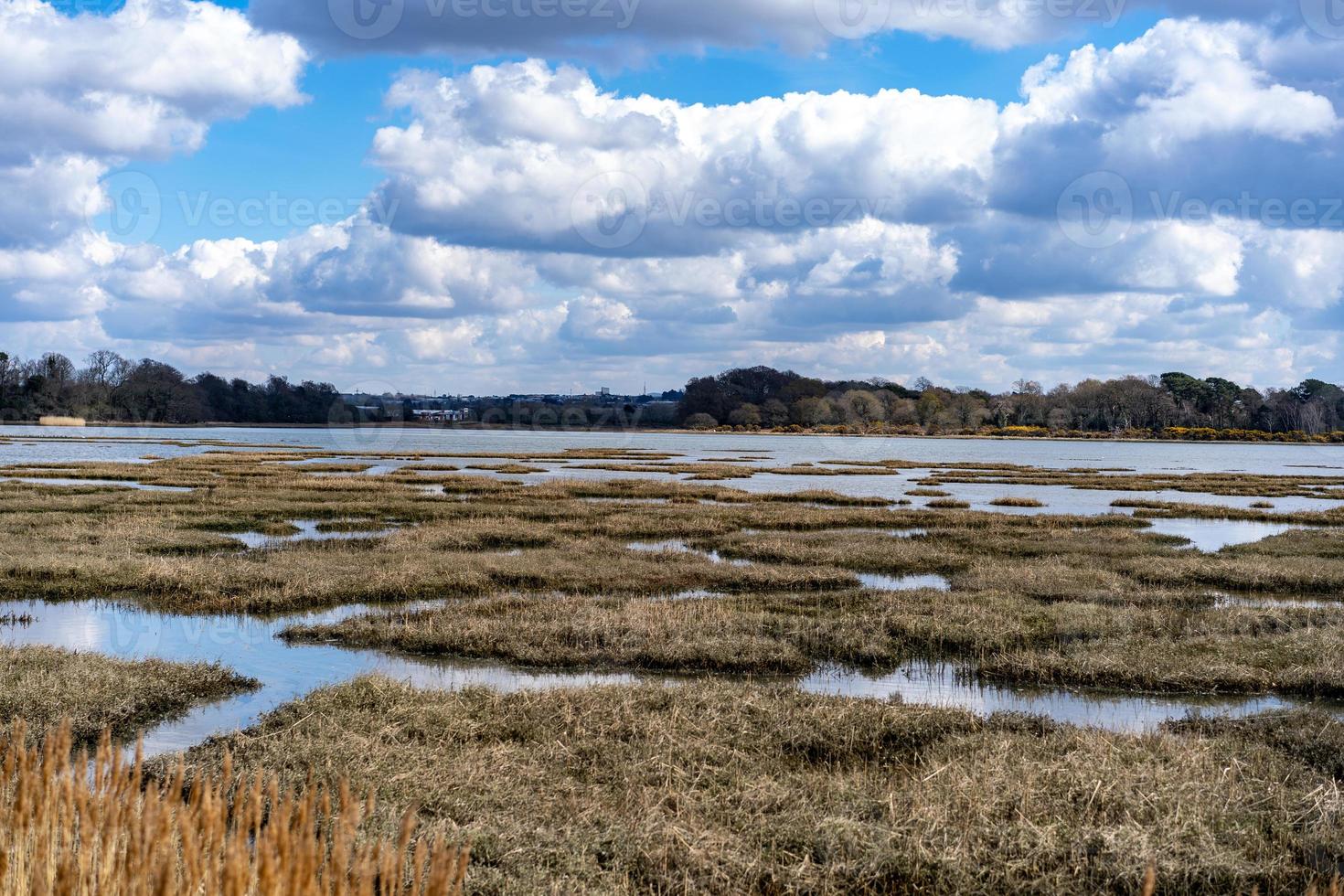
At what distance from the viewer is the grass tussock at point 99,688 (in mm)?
12336

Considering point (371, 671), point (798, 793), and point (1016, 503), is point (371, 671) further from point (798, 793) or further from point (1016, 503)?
point (1016, 503)

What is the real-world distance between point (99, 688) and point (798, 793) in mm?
9633

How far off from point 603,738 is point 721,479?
55.1 metres

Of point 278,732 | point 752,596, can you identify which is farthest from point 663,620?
point 278,732

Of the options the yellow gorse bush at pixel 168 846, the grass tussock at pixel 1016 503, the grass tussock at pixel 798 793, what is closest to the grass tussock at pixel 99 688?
the grass tussock at pixel 798 793

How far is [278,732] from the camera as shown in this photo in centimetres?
1162

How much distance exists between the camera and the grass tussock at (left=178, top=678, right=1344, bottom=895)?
336 inches

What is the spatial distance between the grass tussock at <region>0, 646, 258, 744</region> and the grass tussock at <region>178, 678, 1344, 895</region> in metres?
2.07

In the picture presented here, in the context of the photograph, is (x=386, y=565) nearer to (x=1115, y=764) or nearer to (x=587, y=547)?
(x=587, y=547)

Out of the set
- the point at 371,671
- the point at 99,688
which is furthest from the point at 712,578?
the point at 99,688

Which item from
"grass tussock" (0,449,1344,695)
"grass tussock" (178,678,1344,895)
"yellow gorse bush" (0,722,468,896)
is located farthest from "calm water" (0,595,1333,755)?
"yellow gorse bush" (0,722,468,896)

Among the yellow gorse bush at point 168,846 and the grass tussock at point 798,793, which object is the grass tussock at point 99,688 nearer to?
the grass tussock at point 798,793

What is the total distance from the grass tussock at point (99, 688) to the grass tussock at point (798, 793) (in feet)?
6.79

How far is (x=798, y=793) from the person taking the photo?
10148mm
